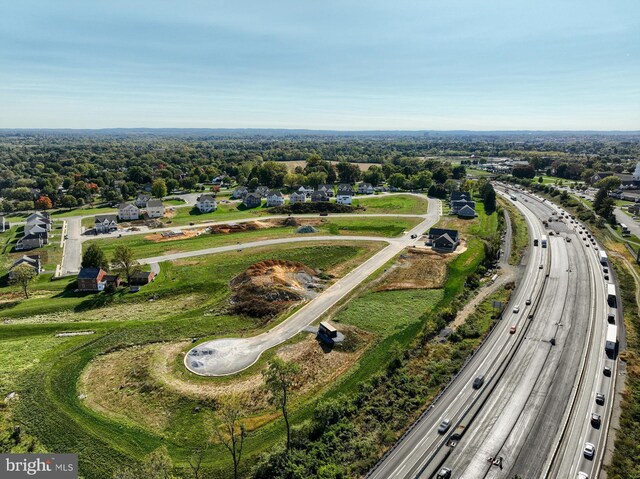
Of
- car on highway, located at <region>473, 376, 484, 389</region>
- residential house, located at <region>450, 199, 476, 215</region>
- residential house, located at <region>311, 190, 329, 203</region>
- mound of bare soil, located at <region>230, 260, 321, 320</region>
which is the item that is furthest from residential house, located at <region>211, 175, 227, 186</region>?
car on highway, located at <region>473, 376, 484, 389</region>

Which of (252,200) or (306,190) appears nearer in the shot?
(252,200)

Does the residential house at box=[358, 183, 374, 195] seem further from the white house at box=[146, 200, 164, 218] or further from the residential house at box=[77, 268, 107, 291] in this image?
the residential house at box=[77, 268, 107, 291]

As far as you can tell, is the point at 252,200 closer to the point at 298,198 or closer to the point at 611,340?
the point at 298,198

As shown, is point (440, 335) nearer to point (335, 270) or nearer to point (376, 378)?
point (376, 378)

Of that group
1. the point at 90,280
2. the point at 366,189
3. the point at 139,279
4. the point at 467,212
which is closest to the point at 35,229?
the point at 90,280

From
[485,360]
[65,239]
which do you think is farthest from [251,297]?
[65,239]

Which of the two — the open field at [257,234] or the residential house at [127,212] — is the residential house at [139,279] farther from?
the residential house at [127,212]
